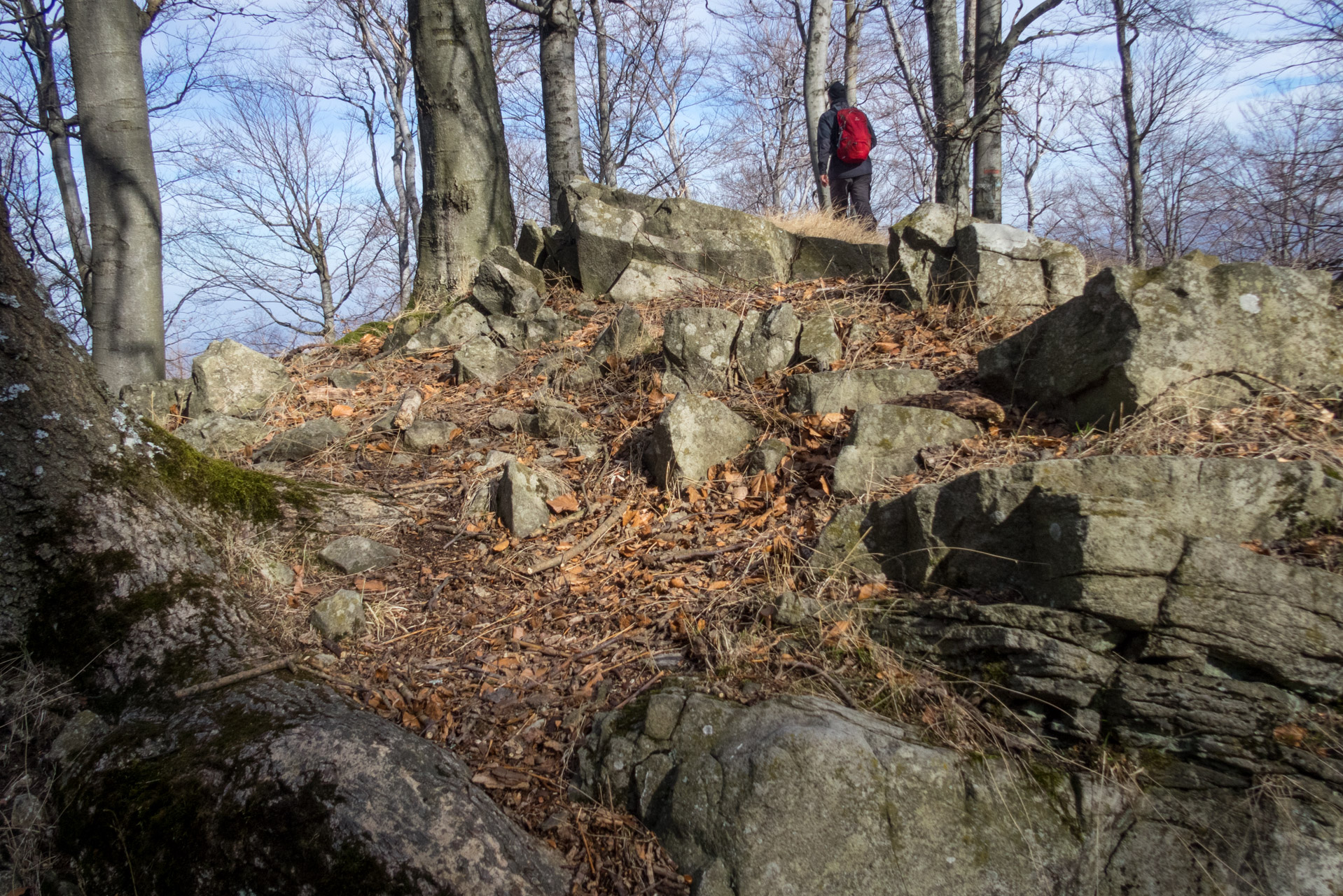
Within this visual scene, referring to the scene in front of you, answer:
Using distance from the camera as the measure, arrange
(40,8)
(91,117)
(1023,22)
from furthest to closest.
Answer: (40,8), (1023,22), (91,117)

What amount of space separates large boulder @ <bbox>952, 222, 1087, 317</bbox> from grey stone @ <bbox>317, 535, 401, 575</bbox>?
4.26m

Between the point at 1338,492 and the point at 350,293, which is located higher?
the point at 350,293

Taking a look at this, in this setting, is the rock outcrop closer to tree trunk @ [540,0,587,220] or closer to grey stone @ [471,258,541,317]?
grey stone @ [471,258,541,317]

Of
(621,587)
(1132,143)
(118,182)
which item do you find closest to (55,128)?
(118,182)

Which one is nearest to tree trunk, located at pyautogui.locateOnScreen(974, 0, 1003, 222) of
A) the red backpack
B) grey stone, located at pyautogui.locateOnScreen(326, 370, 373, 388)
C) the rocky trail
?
the red backpack

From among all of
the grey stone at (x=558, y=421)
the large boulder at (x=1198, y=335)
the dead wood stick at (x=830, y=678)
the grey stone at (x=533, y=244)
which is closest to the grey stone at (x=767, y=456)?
the grey stone at (x=558, y=421)

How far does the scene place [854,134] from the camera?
331 inches

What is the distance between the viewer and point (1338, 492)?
2666 mm

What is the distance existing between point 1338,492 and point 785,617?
213cm

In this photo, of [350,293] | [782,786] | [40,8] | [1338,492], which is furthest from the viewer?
[350,293]

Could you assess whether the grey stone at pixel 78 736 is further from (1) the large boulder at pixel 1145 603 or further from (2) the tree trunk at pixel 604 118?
(2) the tree trunk at pixel 604 118

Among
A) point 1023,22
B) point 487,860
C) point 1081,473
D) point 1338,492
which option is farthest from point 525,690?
point 1023,22

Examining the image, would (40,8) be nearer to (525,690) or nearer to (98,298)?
(98,298)

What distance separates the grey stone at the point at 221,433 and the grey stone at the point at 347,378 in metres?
0.90
